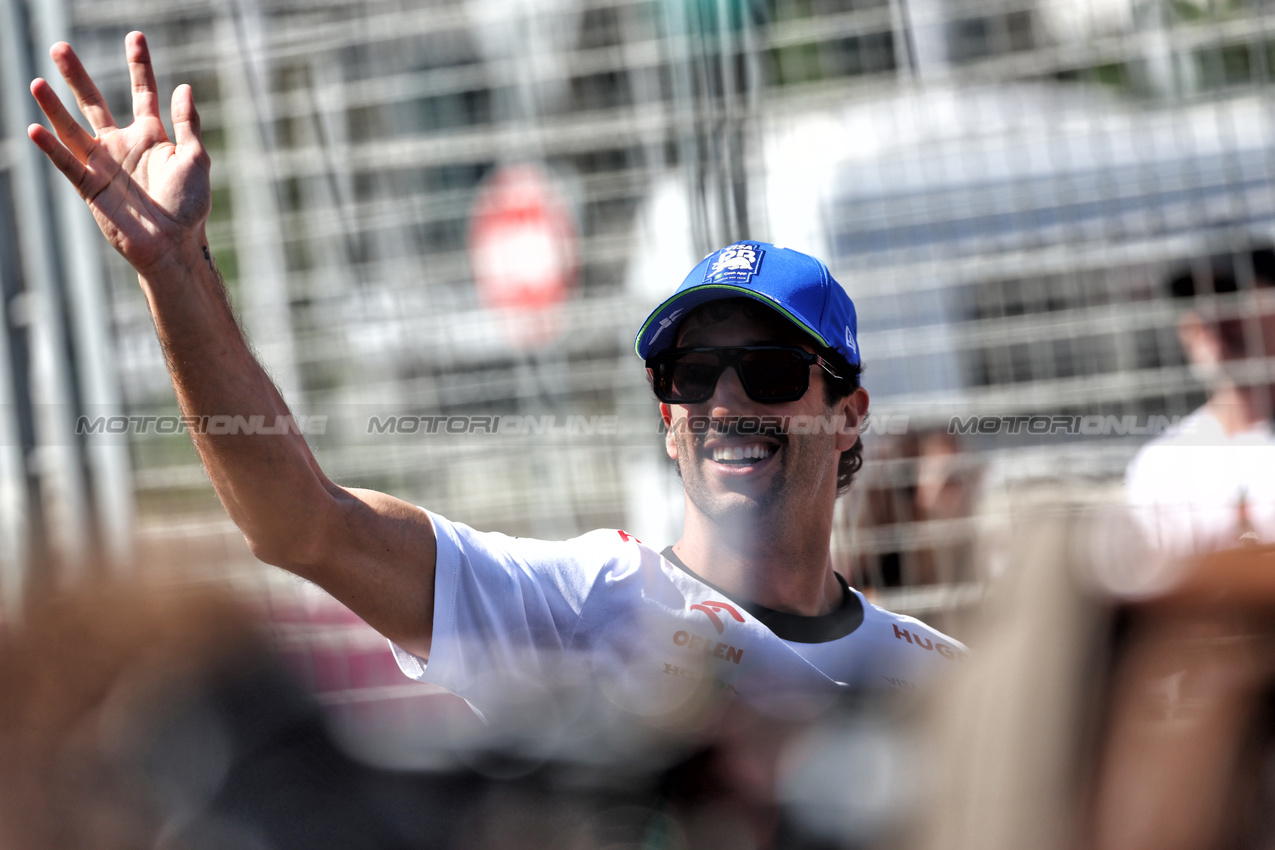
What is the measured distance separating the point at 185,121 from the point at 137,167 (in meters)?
0.10

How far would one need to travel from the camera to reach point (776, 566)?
1974 mm

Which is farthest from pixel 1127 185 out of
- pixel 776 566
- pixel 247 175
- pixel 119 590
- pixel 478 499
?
pixel 119 590

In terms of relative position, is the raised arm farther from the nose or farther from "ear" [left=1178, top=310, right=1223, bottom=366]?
"ear" [left=1178, top=310, right=1223, bottom=366]

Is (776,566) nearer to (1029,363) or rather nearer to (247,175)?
(1029,363)

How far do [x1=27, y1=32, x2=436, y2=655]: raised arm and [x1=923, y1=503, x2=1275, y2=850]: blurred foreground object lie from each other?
115cm

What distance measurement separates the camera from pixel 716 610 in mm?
1875

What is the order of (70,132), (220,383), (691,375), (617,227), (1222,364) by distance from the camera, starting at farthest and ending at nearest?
(617,227) → (1222,364) → (691,375) → (70,132) → (220,383)

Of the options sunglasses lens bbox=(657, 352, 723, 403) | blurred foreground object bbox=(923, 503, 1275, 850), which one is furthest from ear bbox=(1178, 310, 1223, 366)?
blurred foreground object bbox=(923, 503, 1275, 850)

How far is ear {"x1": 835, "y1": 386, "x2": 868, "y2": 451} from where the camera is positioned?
209 cm

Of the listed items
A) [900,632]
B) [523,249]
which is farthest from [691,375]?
[523,249]

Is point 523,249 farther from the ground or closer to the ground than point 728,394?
farther from the ground

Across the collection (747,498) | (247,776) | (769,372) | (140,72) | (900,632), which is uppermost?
(140,72)

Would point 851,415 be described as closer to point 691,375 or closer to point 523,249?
point 691,375

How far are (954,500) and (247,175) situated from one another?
223cm
